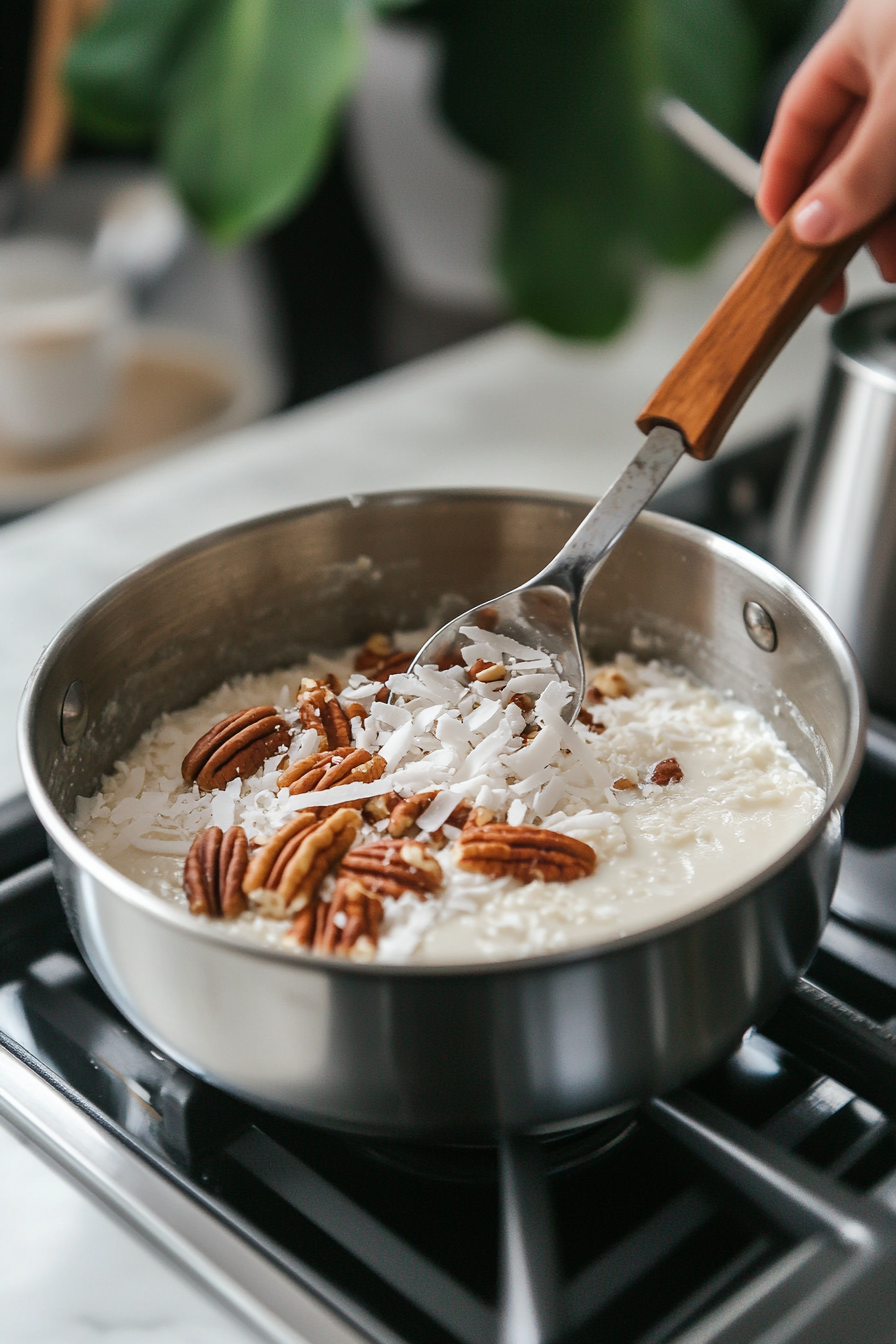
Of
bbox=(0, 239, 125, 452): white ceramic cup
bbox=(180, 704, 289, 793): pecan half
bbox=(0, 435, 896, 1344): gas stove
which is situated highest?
bbox=(180, 704, 289, 793): pecan half

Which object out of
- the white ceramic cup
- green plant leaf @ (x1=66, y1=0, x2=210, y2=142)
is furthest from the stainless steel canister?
the white ceramic cup

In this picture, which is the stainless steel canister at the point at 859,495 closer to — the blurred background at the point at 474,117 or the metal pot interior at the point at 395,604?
the metal pot interior at the point at 395,604

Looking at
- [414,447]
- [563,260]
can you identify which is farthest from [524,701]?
[563,260]

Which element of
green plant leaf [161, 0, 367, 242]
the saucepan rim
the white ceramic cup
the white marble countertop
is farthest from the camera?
the white ceramic cup

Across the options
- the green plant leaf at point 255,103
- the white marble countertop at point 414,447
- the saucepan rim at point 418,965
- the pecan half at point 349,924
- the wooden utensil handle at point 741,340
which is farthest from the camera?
the green plant leaf at point 255,103

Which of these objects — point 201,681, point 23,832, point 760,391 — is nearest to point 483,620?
point 201,681

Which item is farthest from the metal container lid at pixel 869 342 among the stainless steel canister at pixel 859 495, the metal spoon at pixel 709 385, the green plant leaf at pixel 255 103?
the green plant leaf at pixel 255 103

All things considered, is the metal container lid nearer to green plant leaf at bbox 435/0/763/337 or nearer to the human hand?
the human hand
